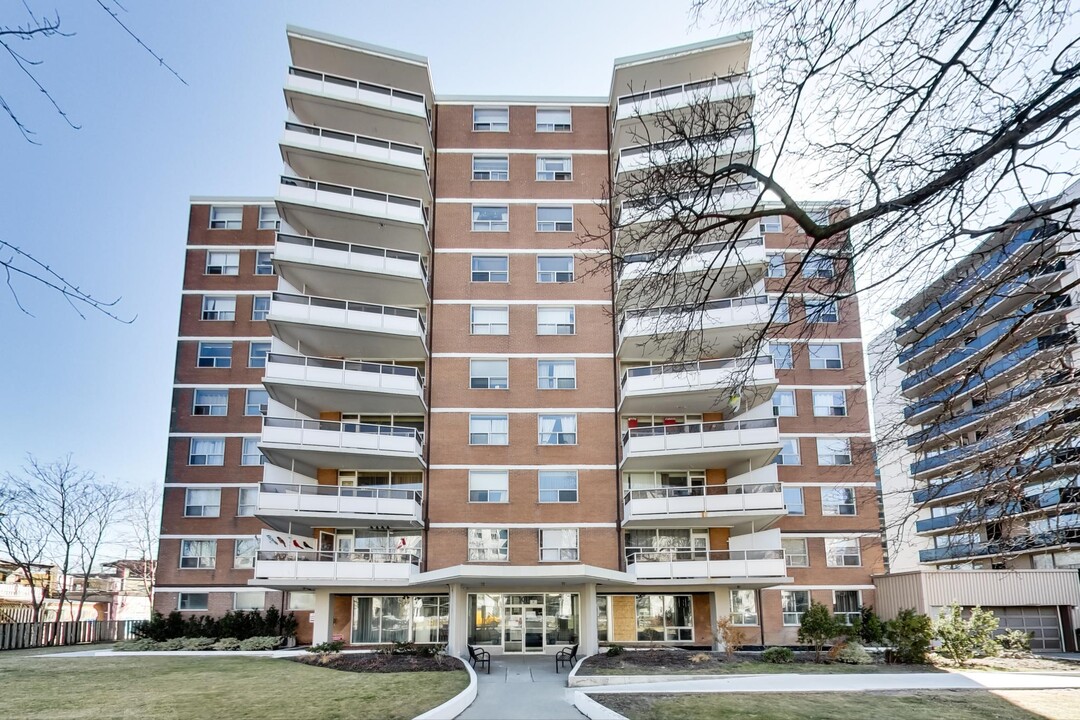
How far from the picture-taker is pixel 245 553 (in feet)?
129

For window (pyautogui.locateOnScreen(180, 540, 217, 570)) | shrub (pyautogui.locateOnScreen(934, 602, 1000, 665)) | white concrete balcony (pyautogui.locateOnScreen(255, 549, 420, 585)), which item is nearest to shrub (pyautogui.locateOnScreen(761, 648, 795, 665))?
shrub (pyautogui.locateOnScreen(934, 602, 1000, 665))

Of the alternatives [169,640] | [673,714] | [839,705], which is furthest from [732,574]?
[169,640]

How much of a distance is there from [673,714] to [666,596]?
18.0m

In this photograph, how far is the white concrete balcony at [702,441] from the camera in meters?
31.4

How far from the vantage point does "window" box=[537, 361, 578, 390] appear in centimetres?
3362

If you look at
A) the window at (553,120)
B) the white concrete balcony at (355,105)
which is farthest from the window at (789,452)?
the white concrete balcony at (355,105)

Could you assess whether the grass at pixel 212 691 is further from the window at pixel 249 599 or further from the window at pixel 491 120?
the window at pixel 491 120

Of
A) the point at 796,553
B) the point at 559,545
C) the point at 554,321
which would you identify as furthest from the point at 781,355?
the point at 559,545

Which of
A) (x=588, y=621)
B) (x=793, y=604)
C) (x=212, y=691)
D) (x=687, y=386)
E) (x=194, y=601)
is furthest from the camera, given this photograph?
(x=194, y=601)

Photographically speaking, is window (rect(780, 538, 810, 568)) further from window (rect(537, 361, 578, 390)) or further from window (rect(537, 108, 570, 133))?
window (rect(537, 108, 570, 133))

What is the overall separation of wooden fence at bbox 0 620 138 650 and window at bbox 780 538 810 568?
3521cm

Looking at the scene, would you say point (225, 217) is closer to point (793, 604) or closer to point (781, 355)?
point (781, 355)

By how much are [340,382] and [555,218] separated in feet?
39.3

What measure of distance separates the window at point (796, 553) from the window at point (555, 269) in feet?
52.5
